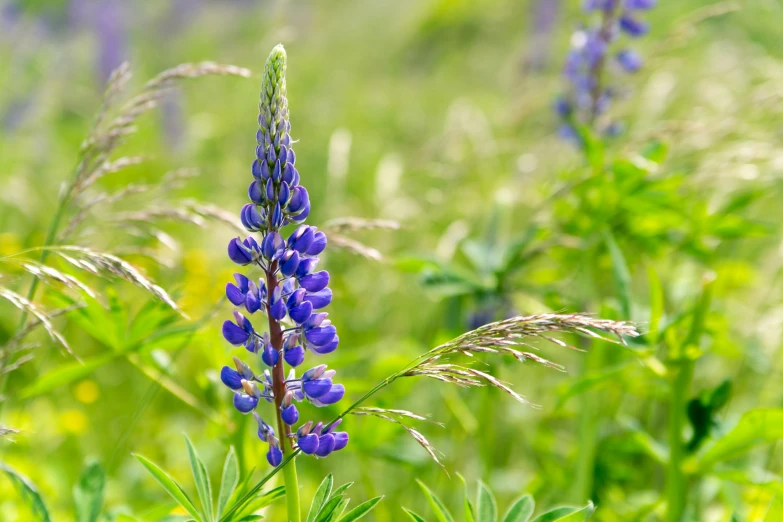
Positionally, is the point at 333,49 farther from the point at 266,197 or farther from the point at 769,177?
the point at 266,197

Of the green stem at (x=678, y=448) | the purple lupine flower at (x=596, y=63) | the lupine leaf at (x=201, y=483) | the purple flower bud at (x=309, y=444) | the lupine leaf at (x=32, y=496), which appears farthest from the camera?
the purple lupine flower at (x=596, y=63)

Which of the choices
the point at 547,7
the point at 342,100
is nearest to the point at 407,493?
the point at 342,100

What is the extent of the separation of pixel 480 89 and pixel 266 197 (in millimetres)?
7400

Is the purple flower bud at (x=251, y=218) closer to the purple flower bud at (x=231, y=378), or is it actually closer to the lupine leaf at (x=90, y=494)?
the purple flower bud at (x=231, y=378)

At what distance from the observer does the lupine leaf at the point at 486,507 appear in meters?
1.22

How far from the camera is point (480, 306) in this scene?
2.21 meters

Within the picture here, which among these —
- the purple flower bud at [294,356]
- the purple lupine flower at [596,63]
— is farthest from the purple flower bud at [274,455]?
the purple lupine flower at [596,63]

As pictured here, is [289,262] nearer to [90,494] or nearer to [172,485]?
[172,485]

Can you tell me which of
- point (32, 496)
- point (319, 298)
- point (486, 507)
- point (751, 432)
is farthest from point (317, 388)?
point (751, 432)

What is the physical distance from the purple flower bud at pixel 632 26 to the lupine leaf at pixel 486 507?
5.21ft

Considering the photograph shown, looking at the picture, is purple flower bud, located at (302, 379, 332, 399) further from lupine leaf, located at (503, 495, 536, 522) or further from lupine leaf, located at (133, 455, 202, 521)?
lupine leaf, located at (503, 495, 536, 522)

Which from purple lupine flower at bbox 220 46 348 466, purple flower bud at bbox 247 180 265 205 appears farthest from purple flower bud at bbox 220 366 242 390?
purple flower bud at bbox 247 180 265 205

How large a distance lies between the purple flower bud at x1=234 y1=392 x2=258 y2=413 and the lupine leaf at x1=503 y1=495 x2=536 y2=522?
17.9 inches

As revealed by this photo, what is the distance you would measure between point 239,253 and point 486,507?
1.89ft
